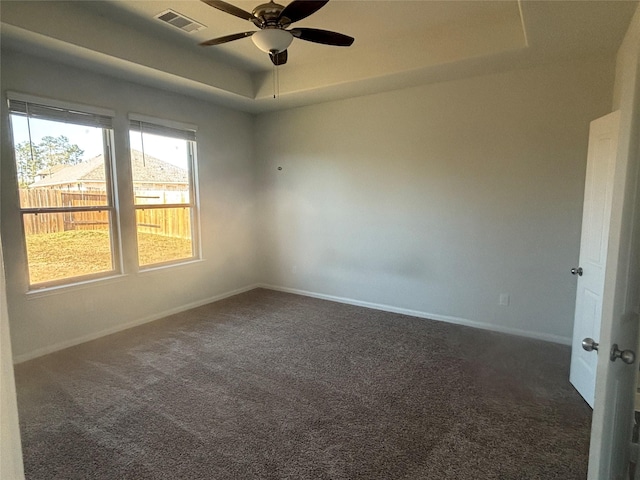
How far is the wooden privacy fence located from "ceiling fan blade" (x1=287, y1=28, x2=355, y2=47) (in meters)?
2.70

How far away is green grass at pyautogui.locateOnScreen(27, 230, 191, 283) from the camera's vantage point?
3373 mm

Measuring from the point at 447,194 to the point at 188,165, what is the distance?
10.7 ft

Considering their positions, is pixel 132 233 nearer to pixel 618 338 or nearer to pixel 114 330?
pixel 114 330

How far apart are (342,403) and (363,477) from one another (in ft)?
2.23

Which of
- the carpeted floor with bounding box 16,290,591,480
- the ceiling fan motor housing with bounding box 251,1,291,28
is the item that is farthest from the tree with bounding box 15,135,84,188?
the ceiling fan motor housing with bounding box 251,1,291,28

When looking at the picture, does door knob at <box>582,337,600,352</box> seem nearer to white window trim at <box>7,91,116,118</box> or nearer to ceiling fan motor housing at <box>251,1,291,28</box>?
ceiling fan motor housing at <box>251,1,291,28</box>

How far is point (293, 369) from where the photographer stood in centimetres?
308

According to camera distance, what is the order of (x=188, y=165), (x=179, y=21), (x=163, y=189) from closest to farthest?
(x=179, y=21)
(x=163, y=189)
(x=188, y=165)

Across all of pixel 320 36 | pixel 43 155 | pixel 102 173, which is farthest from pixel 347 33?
pixel 43 155

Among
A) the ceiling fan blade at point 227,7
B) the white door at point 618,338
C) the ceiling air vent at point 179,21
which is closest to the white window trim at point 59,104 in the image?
the ceiling air vent at point 179,21

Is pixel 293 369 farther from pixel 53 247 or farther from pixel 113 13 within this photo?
pixel 113 13

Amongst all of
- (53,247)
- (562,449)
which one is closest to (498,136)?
(562,449)

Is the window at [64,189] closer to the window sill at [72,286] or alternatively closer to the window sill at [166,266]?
the window sill at [72,286]

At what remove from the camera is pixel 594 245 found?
2.49 m
